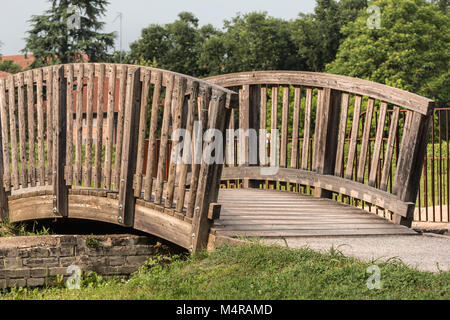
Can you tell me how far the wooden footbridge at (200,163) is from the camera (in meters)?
6.94

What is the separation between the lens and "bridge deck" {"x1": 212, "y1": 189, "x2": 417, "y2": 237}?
705 centimetres

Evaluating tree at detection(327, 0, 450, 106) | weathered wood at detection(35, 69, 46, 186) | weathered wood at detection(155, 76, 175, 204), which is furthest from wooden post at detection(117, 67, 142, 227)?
tree at detection(327, 0, 450, 106)

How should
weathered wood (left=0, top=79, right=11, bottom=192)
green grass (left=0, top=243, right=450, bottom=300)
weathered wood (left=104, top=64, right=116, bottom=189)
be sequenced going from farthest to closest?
weathered wood (left=0, top=79, right=11, bottom=192) < weathered wood (left=104, top=64, right=116, bottom=189) < green grass (left=0, top=243, right=450, bottom=300)

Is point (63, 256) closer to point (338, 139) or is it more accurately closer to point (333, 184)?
point (333, 184)

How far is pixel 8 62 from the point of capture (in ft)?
160

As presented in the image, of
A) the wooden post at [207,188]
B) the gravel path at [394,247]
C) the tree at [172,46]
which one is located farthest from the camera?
the tree at [172,46]

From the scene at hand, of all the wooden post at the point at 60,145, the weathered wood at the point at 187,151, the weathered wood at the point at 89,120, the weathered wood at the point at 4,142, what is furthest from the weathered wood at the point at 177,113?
the weathered wood at the point at 4,142

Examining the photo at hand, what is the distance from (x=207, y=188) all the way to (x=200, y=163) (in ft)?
0.97

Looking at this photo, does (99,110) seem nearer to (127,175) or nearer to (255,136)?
(127,175)

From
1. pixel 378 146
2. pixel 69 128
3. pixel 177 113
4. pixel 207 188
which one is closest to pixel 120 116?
pixel 177 113

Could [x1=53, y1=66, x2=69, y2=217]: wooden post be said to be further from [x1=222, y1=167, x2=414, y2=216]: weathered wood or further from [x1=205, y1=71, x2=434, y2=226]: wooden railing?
[x1=222, y1=167, x2=414, y2=216]: weathered wood

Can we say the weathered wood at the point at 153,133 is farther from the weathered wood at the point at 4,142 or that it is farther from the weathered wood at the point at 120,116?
the weathered wood at the point at 4,142

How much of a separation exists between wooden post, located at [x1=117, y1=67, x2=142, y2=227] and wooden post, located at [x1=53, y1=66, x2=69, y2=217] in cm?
Answer: 128

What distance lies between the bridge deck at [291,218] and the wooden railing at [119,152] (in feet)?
1.94
